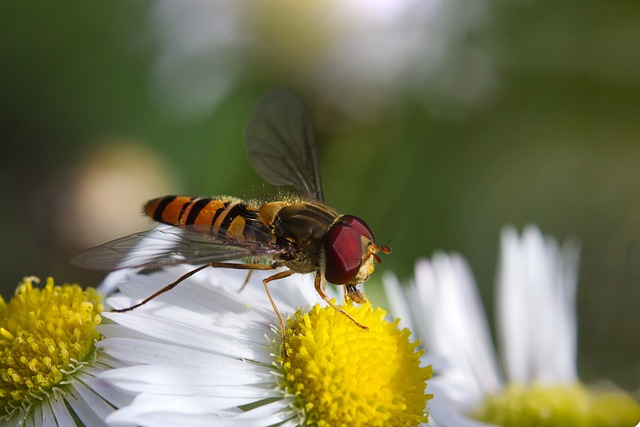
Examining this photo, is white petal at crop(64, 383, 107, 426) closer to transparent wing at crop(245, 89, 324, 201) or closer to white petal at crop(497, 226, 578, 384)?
transparent wing at crop(245, 89, 324, 201)

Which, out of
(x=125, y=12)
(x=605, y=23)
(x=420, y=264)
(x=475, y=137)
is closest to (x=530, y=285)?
(x=420, y=264)

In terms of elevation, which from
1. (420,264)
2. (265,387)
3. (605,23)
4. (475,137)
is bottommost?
(265,387)

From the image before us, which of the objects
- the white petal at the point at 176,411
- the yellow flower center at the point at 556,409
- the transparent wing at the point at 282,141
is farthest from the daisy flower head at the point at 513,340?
the white petal at the point at 176,411

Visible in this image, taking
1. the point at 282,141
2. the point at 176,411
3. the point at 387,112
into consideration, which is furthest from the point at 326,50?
the point at 176,411

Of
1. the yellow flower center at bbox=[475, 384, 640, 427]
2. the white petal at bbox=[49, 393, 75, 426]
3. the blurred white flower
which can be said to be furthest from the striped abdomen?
the blurred white flower

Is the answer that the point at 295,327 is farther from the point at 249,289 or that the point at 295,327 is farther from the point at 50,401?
the point at 50,401

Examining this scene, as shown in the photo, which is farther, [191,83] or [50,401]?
[191,83]

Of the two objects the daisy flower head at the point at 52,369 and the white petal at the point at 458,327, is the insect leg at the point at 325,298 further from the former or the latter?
the white petal at the point at 458,327
